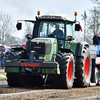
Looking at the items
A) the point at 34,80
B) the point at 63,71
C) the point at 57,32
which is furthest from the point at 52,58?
the point at 34,80

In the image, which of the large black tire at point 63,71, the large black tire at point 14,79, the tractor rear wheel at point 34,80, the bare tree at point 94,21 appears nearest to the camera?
the large black tire at point 63,71

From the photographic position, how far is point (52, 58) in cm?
1102

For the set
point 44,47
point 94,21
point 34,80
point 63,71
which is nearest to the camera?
point 63,71

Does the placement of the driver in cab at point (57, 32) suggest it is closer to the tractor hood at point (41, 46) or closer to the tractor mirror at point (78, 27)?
the tractor mirror at point (78, 27)

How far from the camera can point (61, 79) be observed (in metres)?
10.4

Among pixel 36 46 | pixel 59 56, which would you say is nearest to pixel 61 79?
pixel 59 56

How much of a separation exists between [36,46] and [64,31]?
4.59 feet

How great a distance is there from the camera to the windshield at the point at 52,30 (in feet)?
38.2

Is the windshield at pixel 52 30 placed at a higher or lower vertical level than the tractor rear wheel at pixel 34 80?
higher

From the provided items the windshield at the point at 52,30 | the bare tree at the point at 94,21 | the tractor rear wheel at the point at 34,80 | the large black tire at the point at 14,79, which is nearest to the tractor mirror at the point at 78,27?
the windshield at the point at 52,30

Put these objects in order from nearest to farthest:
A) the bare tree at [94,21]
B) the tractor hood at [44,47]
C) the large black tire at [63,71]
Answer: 1. the large black tire at [63,71]
2. the tractor hood at [44,47]
3. the bare tree at [94,21]

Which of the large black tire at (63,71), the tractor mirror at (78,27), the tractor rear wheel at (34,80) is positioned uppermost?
the tractor mirror at (78,27)

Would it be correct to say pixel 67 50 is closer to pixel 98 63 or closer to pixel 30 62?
pixel 30 62

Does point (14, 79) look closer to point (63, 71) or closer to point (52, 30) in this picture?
point (63, 71)
